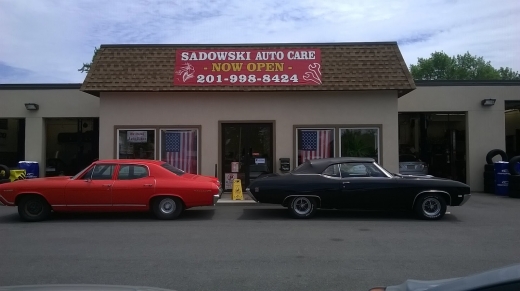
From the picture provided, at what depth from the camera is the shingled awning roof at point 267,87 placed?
15.4m

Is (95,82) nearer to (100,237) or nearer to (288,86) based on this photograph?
(288,86)

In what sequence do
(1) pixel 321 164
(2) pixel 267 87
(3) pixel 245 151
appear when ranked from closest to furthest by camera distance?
(1) pixel 321 164 → (2) pixel 267 87 → (3) pixel 245 151

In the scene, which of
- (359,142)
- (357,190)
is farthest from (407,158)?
(357,190)

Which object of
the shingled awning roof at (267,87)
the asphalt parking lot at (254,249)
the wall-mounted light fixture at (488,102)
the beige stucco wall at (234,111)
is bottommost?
the asphalt parking lot at (254,249)

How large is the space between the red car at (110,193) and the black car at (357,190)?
5.26ft

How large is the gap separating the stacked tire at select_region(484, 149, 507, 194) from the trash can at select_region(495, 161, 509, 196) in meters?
0.37

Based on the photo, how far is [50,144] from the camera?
21531 mm

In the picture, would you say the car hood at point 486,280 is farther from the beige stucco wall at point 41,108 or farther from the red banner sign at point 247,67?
the beige stucco wall at point 41,108

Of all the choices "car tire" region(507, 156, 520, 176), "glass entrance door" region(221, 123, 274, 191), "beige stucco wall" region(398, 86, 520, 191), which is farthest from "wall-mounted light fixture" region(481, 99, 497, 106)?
"glass entrance door" region(221, 123, 274, 191)

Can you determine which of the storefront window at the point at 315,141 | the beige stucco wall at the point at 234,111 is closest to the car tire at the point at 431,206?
the beige stucco wall at the point at 234,111

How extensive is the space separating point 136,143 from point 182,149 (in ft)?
5.04

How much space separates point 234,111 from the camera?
16188mm

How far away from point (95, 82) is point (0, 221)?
556cm

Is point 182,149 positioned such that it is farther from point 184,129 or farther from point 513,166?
point 513,166
